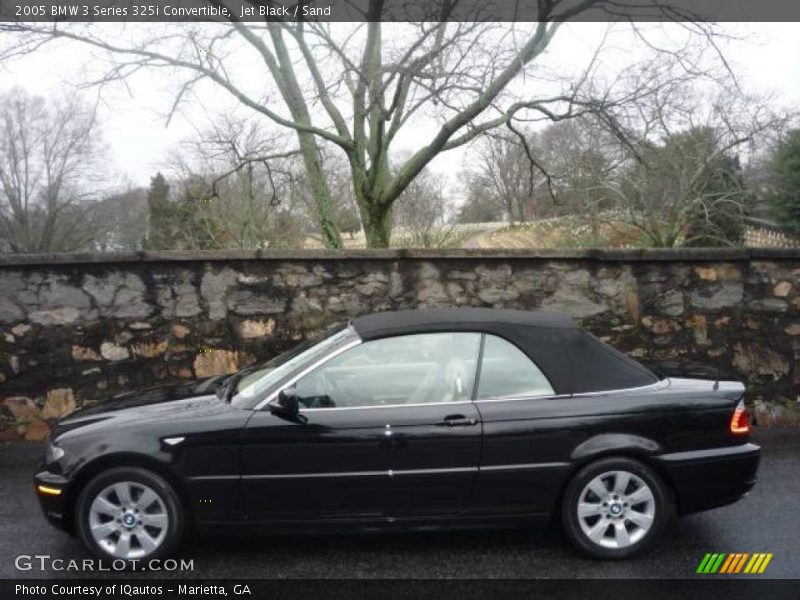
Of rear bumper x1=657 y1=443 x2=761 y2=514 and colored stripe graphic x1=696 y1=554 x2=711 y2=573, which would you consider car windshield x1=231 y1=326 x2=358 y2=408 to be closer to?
rear bumper x1=657 y1=443 x2=761 y2=514

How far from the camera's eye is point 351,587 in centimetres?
353

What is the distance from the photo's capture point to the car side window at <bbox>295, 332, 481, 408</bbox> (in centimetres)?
390

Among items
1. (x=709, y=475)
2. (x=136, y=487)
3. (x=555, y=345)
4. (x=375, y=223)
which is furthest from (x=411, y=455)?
(x=375, y=223)

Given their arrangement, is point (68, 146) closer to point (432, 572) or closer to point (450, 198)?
point (450, 198)

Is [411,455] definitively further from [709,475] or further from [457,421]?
[709,475]

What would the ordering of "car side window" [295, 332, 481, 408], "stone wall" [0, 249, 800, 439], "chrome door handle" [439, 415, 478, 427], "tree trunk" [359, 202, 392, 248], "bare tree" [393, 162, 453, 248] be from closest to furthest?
"chrome door handle" [439, 415, 478, 427]
"car side window" [295, 332, 481, 408]
"stone wall" [0, 249, 800, 439]
"tree trunk" [359, 202, 392, 248]
"bare tree" [393, 162, 453, 248]

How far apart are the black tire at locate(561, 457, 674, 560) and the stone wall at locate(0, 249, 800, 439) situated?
315 centimetres

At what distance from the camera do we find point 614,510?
150 inches

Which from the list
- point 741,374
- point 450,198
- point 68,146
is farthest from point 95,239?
point 741,374

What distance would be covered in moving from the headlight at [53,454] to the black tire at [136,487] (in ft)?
0.82

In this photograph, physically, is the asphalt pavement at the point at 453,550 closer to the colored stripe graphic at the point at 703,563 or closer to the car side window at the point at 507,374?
the colored stripe graphic at the point at 703,563

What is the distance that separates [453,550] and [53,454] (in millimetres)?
2284

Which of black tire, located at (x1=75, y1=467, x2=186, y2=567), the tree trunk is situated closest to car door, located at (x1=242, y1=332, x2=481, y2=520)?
black tire, located at (x1=75, y1=467, x2=186, y2=567)

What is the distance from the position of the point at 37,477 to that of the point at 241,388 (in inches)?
46.9
